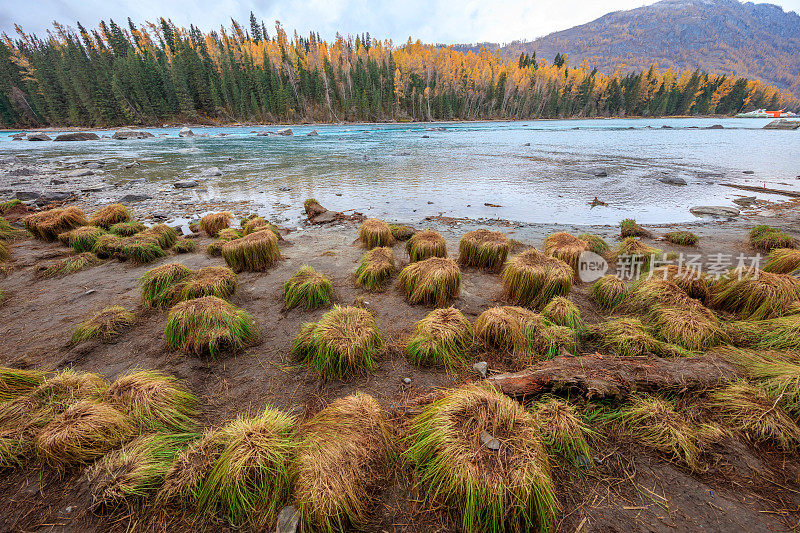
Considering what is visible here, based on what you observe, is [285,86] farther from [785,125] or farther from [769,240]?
[785,125]

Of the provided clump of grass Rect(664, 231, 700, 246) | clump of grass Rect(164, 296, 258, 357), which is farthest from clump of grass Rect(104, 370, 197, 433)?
clump of grass Rect(664, 231, 700, 246)

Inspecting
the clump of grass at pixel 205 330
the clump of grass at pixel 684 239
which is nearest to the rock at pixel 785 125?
the clump of grass at pixel 684 239

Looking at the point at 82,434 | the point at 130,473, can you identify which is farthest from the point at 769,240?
the point at 82,434

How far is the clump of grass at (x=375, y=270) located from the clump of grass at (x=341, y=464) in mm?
2936

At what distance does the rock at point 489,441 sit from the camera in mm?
2166

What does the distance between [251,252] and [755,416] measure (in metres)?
7.44

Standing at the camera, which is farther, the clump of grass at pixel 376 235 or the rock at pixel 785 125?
the rock at pixel 785 125

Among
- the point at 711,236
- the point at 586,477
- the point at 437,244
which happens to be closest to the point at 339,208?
the point at 437,244

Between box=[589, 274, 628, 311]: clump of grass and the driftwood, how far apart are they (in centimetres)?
173

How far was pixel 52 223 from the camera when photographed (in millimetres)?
7867

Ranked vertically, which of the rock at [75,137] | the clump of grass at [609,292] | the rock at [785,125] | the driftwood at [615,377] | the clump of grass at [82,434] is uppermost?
the rock at [75,137]

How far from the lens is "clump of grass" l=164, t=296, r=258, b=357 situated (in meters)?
3.77

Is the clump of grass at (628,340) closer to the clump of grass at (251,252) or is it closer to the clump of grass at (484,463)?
the clump of grass at (484,463)

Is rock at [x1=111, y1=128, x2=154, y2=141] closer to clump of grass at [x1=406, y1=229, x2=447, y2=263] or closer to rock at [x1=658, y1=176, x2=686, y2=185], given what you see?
clump of grass at [x1=406, y1=229, x2=447, y2=263]
